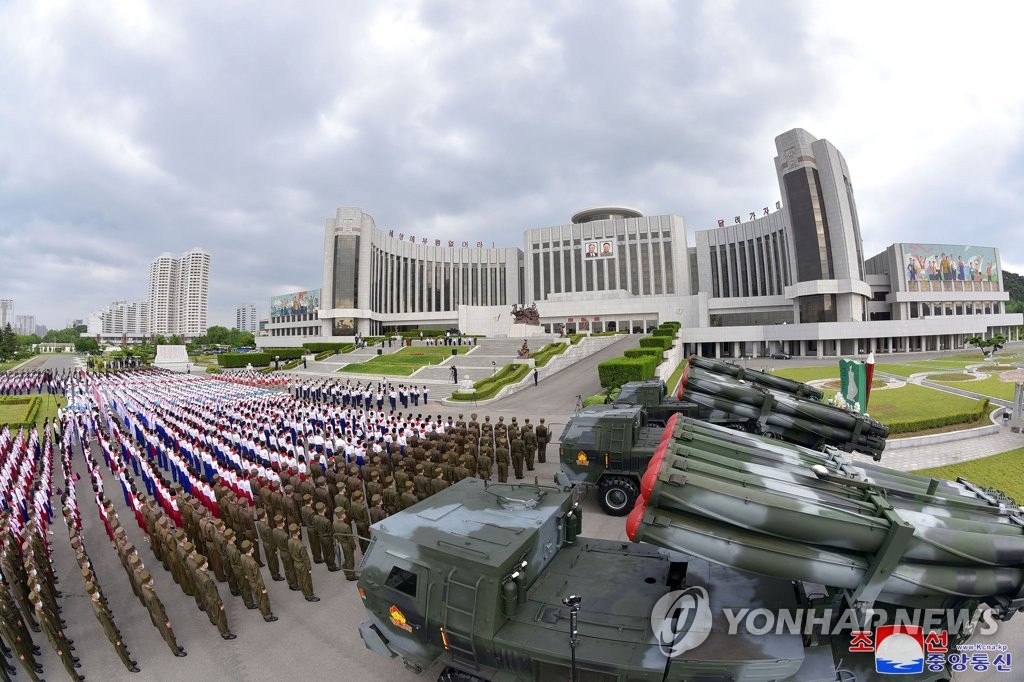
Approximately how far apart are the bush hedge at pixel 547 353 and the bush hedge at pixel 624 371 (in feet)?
31.6

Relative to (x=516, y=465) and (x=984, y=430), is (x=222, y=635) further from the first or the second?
(x=984, y=430)

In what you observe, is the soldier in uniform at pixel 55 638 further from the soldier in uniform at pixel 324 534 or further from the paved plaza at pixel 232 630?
the soldier in uniform at pixel 324 534

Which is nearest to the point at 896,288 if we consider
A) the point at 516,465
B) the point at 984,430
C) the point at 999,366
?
the point at 999,366

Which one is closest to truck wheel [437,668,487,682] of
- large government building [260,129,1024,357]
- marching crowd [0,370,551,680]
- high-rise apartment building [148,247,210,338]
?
marching crowd [0,370,551,680]

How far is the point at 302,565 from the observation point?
677cm

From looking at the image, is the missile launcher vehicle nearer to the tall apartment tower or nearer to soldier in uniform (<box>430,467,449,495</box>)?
soldier in uniform (<box>430,467,449,495</box>)

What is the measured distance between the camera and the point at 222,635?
20.0 ft

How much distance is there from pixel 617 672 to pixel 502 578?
1148 mm

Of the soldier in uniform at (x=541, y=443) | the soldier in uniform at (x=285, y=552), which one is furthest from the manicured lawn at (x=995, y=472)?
the soldier in uniform at (x=285, y=552)

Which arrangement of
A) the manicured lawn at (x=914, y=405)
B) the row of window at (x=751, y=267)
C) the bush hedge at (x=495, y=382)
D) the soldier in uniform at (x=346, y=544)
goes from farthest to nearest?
the row of window at (x=751, y=267) < the bush hedge at (x=495, y=382) < the manicured lawn at (x=914, y=405) < the soldier in uniform at (x=346, y=544)

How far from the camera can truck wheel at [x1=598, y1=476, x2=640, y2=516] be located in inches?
371

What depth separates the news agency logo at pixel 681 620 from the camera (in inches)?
146

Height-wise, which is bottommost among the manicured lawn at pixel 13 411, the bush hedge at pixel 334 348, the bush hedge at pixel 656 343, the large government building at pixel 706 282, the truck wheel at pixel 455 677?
the truck wheel at pixel 455 677

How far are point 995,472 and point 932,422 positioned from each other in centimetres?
390
